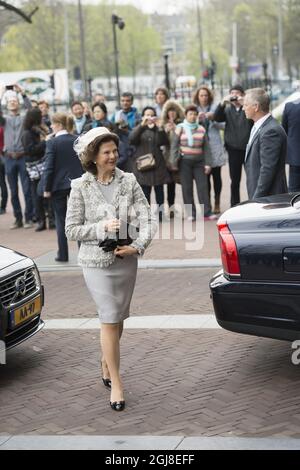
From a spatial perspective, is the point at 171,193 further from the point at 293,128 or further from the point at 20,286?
the point at 20,286

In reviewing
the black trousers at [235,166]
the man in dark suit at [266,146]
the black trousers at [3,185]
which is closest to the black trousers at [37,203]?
the black trousers at [3,185]

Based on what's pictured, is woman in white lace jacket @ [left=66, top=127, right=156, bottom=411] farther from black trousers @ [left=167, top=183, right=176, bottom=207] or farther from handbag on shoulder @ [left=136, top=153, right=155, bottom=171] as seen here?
black trousers @ [left=167, top=183, right=176, bottom=207]

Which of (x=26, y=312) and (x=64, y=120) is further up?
(x=64, y=120)

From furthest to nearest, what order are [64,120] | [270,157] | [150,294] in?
[64,120] → [150,294] → [270,157]

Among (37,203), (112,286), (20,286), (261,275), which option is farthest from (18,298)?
(37,203)

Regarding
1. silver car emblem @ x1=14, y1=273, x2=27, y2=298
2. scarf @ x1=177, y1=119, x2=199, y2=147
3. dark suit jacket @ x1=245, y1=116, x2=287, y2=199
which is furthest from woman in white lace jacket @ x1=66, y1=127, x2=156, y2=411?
scarf @ x1=177, y1=119, x2=199, y2=147

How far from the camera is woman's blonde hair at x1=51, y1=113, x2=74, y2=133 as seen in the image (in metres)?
10.5

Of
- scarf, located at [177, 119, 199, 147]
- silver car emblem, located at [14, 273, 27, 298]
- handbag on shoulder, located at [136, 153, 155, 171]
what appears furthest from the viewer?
handbag on shoulder, located at [136, 153, 155, 171]

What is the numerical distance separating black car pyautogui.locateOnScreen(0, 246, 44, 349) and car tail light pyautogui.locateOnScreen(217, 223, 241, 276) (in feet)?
5.26

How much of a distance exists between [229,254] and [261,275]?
28cm

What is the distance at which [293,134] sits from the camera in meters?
11.0

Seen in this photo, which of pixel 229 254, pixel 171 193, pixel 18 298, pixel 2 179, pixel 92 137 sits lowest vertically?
pixel 171 193
